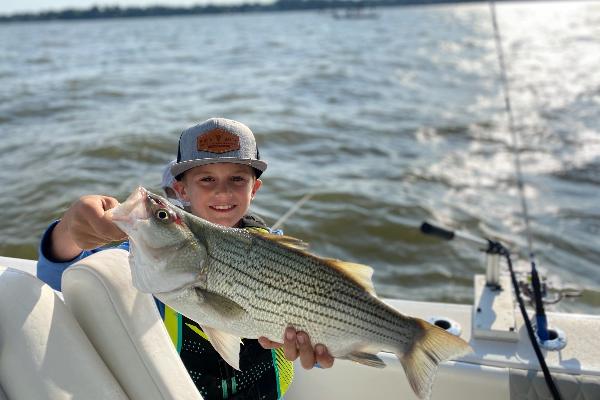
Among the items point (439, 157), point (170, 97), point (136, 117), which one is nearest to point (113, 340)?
point (439, 157)

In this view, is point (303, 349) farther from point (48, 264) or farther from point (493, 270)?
point (493, 270)

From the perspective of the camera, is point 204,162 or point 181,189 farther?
point 181,189

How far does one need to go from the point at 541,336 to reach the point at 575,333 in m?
0.26

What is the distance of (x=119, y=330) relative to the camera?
2123 millimetres

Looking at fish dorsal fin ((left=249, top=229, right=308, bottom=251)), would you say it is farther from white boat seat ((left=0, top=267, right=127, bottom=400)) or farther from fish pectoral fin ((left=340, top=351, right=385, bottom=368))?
white boat seat ((left=0, top=267, right=127, bottom=400))

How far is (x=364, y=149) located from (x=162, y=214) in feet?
36.1

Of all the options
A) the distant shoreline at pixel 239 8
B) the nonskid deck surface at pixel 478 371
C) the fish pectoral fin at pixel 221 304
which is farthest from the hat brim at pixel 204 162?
the distant shoreline at pixel 239 8

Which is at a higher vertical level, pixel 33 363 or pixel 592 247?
pixel 33 363

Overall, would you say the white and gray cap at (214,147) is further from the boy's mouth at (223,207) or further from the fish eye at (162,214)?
the fish eye at (162,214)

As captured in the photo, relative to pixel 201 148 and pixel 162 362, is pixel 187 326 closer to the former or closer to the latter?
pixel 162 362

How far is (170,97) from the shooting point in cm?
1755

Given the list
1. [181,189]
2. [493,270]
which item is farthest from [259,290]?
[493,270]

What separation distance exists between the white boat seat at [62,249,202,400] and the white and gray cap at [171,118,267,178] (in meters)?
0.73

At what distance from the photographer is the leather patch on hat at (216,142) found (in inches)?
108
